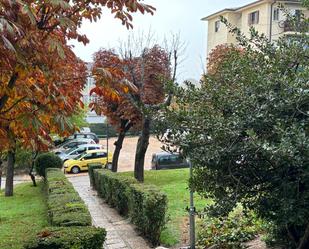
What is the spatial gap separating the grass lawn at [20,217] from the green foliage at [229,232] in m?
3.32

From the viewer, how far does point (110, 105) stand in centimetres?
2289

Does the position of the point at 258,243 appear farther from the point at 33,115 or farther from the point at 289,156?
the point at 33,115

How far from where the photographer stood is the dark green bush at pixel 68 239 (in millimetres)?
5699

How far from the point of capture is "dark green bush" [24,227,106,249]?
5.70 meters

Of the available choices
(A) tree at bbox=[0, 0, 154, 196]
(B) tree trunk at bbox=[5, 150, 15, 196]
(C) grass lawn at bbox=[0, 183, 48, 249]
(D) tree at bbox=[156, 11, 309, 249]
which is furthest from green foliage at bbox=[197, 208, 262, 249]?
(B) tree trunk at bbox=[5, 150, 15, 196]

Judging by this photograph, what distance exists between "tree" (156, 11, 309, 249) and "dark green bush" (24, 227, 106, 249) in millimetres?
1611

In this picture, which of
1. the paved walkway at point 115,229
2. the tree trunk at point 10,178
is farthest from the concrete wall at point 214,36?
the paved walkway at point 115,229

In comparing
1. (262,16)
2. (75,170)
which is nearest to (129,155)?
(75,170)

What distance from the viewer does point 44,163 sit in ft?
72.4

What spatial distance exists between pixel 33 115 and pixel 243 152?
220cm

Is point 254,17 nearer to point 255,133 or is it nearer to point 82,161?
point 82,161

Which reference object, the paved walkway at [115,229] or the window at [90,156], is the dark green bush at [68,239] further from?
the window at [90,156]

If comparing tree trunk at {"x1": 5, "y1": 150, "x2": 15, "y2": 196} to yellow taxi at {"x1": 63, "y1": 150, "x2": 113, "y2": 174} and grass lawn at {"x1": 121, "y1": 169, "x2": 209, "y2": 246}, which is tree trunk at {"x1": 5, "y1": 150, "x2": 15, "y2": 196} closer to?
grass lawn at {"x1": 121, "y1": 169, "x2": 209, "y2": 246}

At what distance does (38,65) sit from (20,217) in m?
10.2
